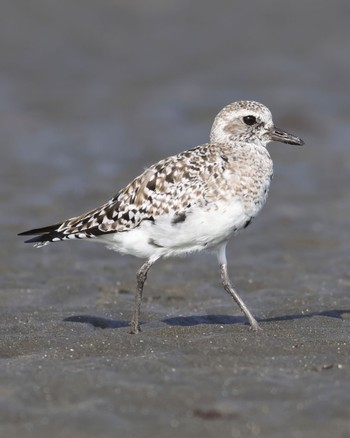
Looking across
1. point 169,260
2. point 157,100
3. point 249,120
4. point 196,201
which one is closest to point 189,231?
point 196,201

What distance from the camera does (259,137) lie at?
34.1ft

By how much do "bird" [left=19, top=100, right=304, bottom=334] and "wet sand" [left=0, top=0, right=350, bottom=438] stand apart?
0.87m

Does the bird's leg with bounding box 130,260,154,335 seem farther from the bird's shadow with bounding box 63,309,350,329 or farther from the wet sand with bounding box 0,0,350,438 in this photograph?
the bird's shadow with bounding box 63,309,350,329

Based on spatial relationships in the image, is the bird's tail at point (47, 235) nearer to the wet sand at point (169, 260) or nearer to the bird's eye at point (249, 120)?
the wet sand at point (169, 260)

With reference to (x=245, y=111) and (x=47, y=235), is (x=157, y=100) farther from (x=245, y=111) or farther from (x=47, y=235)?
(x=47, y=235)

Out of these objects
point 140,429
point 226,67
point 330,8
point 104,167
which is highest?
point 330,8

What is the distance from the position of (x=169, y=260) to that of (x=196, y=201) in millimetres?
4497

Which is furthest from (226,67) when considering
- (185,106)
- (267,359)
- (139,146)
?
(267,359)

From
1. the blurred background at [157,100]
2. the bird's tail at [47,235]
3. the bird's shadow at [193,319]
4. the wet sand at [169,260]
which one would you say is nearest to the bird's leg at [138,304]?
the wet sand at [169,260]

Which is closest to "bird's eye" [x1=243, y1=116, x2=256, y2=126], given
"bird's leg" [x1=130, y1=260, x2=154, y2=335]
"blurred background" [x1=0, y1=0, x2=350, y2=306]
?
"bird's leg" [x1=130, y1=260, x2=154, y2=335]

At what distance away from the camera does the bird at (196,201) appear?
9609mm

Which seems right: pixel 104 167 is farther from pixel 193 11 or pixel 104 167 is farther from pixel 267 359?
pixel 267 359

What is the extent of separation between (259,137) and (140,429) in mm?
4558

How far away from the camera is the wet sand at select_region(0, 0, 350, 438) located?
7090mm
